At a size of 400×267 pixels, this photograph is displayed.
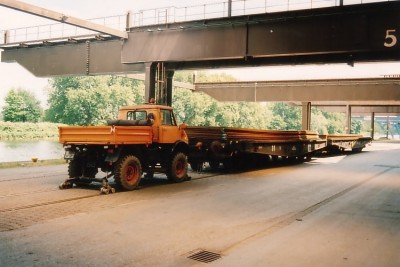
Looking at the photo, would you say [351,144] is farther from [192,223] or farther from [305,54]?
[192,223]

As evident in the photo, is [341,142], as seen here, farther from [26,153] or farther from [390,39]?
[26,153]

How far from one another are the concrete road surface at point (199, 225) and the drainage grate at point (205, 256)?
0.05 ft

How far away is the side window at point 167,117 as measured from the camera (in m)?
11.7

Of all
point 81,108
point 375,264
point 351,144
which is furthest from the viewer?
point 81,108

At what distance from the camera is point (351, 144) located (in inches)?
1172

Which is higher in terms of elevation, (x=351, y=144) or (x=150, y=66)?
(x=150, y=66)

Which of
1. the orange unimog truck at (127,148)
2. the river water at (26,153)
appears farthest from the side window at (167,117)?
the river water at (26,153)

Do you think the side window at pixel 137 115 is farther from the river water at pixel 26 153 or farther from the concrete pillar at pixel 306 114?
the concrete pillar at pixel 306 114

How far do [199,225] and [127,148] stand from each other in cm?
441

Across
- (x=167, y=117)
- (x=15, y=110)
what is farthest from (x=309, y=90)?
(x=15, y=110)

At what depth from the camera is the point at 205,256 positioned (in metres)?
5.14

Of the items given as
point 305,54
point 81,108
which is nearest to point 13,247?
point 305,54

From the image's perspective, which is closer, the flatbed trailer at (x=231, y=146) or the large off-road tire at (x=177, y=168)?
the large off-road tire at (x=177, y=168)

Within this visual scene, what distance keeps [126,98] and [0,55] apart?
3361 cm
